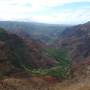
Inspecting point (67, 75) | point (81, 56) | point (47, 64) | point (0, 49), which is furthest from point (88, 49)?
point (0, 49)

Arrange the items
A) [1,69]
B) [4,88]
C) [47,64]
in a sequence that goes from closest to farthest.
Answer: [4,88]
[1,69]
[47,64]

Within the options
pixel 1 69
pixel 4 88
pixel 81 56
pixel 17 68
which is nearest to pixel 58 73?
pixel 17 68

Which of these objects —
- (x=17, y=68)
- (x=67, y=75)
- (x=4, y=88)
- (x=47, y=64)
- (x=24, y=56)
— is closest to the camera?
(x=4, y=88)

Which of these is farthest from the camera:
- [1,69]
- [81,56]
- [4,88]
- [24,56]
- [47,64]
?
[81,56]

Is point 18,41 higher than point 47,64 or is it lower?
higher

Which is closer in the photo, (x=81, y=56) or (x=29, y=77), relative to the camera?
Result: (x=29, y=77)

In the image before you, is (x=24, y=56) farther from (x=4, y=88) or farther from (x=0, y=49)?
(x=4, y=88)

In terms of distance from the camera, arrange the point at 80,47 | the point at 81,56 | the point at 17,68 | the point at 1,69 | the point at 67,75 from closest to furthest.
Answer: the point at 1,69 < the point at 17,68 < the point at 67,75 < the point at 81,56 < the point at 80,47

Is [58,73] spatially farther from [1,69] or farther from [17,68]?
[1,69]

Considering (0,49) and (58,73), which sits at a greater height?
(0,49)
